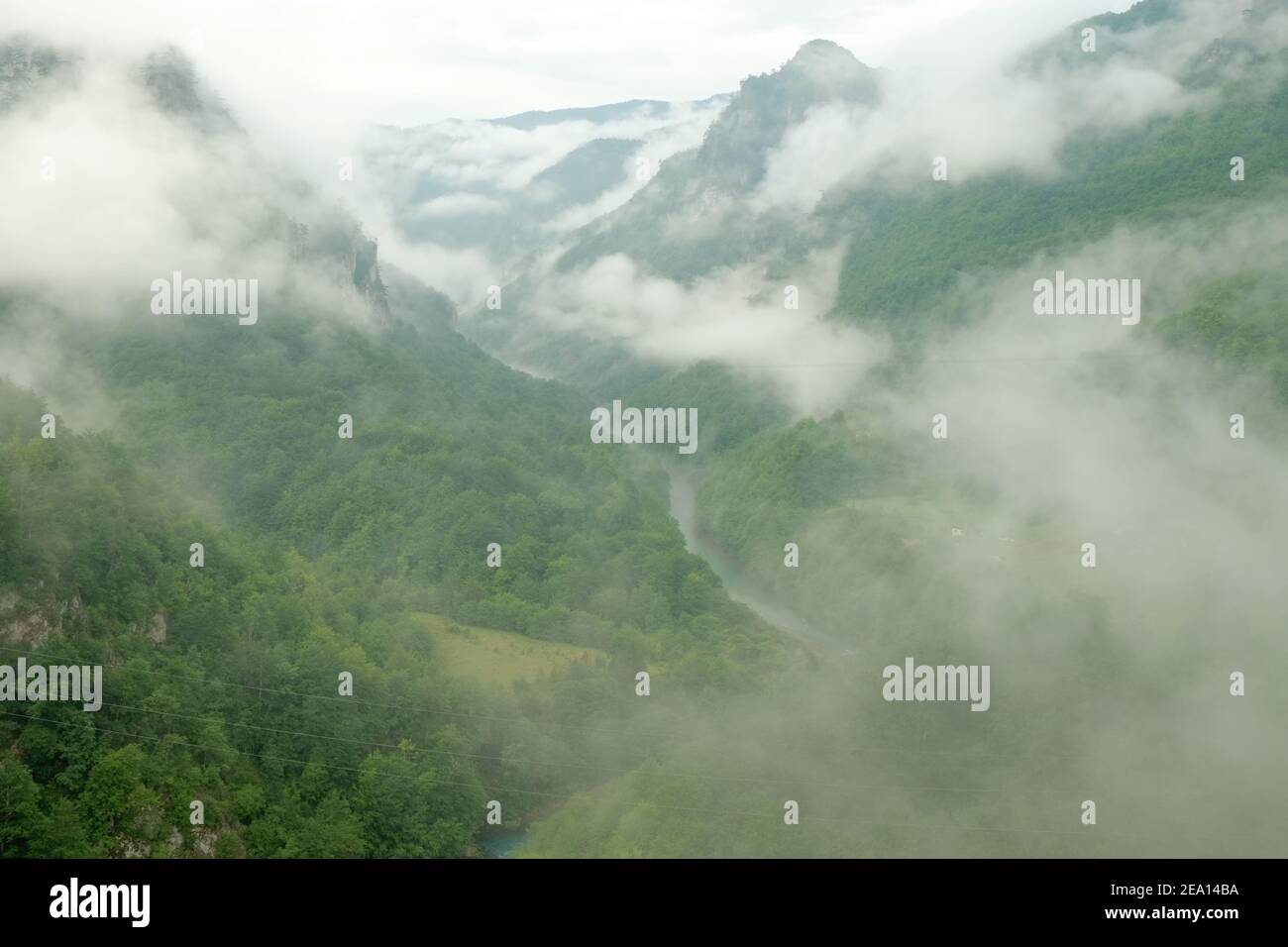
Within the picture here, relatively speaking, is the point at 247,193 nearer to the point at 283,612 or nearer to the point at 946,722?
the point at 283,612

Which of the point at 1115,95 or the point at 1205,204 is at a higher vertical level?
the point at 1115,95

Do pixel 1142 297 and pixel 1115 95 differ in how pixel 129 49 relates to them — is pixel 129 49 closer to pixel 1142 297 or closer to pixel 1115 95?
pixel 1142 297

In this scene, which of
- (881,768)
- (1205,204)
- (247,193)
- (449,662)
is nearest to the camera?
(881,768)

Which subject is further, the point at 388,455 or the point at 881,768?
the point at 388,455

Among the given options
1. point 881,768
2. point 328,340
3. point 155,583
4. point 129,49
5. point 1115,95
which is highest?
point 1115,95

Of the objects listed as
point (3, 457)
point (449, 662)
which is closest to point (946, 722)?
point (449, 662)

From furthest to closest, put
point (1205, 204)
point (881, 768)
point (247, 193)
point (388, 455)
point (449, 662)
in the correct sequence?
1. point (1205, 204)
2. point (247, 193)
3. point (388, 455)
4. point (449, 662)
5. point (881, 768)

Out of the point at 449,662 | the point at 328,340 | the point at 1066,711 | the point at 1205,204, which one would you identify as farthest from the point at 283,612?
the point at 1205,204
